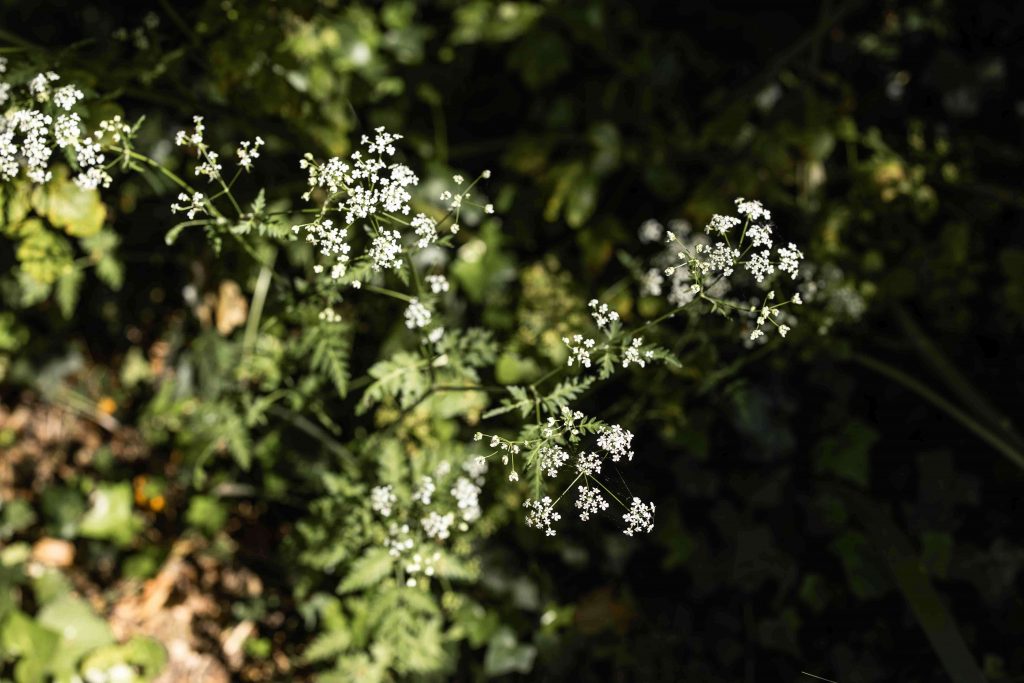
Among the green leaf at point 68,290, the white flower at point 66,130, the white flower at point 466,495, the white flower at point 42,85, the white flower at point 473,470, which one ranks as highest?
the green leaf at point 68,290

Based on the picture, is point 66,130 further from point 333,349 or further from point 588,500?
point 588,500

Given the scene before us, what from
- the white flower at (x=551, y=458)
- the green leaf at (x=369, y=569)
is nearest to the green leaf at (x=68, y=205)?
the green leaf at (x=369, y=569)

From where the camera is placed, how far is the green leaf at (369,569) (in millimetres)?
2217

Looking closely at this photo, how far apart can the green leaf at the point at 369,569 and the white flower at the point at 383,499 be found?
5.6 inches

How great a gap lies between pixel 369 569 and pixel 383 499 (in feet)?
0.86

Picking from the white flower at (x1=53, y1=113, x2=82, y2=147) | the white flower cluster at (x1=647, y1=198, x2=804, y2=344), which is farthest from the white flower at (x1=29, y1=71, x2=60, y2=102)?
the white flower cluster at (x1=647, y1=198, x2=804, y2=344)

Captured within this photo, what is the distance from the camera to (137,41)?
7.91 feet

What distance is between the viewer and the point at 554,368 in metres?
2.45

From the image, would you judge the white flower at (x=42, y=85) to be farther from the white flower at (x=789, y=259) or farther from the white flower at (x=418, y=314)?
the white flower at (x=789, y=259)

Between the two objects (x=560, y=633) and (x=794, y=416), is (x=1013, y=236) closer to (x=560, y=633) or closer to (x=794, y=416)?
(x=794, y=416)

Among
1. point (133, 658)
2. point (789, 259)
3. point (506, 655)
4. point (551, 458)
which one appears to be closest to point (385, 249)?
point (551, 458)

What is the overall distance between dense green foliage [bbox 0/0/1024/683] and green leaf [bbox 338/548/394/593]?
0.11m

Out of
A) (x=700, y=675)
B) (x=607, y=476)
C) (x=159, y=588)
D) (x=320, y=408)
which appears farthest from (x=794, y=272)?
(x=159, y=588)

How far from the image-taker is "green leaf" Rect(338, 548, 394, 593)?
2.22m
